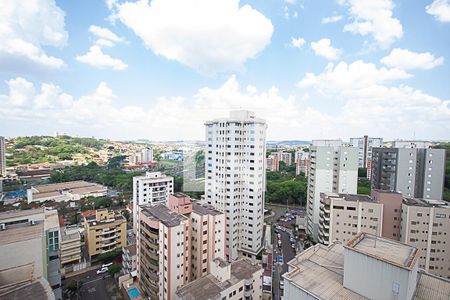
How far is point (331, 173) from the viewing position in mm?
17359

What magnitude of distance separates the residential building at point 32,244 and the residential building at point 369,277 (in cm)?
811

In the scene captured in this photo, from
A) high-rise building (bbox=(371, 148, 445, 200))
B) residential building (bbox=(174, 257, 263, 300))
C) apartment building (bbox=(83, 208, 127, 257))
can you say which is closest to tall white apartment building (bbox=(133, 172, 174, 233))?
apartment building (bbox=(83, 208, 127, 257))

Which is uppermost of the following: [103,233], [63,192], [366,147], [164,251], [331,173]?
[366,147]

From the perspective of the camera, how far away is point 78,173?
123 ft

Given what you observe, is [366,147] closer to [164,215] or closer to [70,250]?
[164,215]

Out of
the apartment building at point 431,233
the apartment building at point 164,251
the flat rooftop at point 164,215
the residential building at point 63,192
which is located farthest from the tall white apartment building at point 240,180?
the residential building at point 63,192

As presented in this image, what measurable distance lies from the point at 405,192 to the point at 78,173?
149ft

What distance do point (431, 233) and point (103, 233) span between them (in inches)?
765

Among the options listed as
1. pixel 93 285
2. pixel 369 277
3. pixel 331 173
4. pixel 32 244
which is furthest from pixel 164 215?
pixel 331 173

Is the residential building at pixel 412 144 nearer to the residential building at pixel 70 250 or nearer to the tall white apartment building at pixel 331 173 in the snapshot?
the tall white apartment building at pixel 331 173

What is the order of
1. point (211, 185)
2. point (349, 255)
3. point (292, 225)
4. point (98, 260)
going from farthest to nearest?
point (292, 225)
point (211, 185)
point (98, 260)
point (349, 255)

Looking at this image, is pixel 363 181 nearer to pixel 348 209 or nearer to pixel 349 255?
pixel 348 209

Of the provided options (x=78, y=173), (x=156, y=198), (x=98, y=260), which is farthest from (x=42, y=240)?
(x=78, y=173)

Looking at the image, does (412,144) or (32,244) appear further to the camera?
(412,144)
